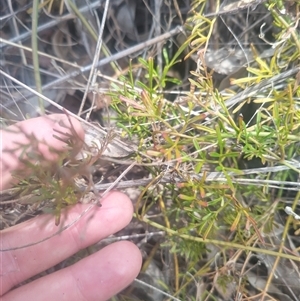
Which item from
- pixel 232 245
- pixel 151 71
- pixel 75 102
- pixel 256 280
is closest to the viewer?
pixel 151 71

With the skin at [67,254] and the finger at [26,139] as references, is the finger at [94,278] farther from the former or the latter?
the finger at [26,139]

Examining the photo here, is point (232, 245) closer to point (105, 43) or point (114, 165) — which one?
point (114, 165)

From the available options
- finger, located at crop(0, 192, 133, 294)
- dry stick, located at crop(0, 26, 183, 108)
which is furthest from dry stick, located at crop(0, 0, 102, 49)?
finger, located at crop(0, 192, 133, 294)

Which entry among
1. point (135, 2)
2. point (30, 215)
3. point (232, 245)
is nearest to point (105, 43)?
point (135, 2)

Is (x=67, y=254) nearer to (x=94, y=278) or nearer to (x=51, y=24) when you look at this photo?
(x=94, y=278)

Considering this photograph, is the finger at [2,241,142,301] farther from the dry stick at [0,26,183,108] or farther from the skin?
the dry stick at [0,26,183,108]

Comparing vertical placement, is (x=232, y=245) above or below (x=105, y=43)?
below

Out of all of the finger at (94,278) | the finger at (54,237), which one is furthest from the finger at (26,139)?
the finger at (94,278)

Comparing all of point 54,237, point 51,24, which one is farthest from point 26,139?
point 51,24
